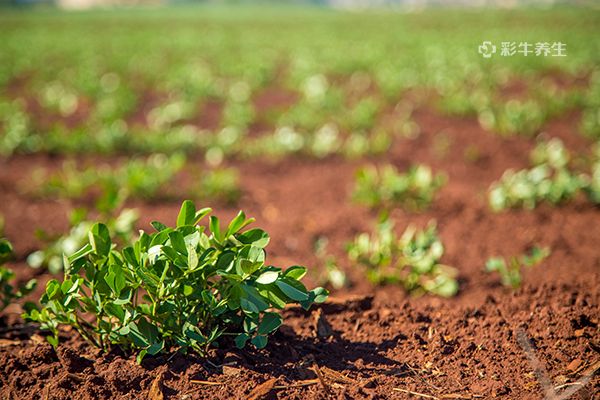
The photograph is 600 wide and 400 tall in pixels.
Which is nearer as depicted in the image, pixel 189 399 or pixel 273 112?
pixel 189 399

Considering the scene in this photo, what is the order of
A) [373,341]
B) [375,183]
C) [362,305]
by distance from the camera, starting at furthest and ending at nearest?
[375,183]
[362,305]
[373,341]

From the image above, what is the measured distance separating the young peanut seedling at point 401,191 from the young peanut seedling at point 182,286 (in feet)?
8.57

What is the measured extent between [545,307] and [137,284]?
180cm

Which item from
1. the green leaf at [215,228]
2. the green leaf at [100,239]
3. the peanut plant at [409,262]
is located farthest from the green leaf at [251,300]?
the peanut plant at [409,262]

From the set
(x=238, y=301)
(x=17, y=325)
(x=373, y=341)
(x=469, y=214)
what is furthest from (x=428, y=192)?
(x=17, y=325)

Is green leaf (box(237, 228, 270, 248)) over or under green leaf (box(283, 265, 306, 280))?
over

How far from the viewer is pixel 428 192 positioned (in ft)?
14.5

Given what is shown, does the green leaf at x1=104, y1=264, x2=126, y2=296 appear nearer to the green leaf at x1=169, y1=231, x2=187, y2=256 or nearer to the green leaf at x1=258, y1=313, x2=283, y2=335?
the green leaf at x1=169, y1=231, x2=187, y2=256

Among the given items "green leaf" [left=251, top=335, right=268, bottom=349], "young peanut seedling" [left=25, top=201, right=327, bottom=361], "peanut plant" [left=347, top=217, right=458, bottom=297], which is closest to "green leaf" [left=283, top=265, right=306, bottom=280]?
"young peanut seedling" [left=25, top=201, right=327, bottom=361]

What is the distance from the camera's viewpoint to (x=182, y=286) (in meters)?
1.84

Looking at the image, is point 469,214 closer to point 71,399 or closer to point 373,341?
point 373,341

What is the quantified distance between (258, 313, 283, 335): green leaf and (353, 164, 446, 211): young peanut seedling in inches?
103

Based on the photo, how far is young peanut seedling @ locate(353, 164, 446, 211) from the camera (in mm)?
4449

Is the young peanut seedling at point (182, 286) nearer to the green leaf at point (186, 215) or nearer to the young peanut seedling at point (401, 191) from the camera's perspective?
the green leaf at point (186, 215)
